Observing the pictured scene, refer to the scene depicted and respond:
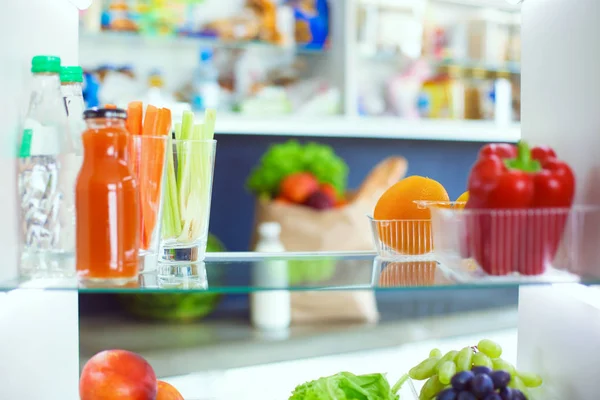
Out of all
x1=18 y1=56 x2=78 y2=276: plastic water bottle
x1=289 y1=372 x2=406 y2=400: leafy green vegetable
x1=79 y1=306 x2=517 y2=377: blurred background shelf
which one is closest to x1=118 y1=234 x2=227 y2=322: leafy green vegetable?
x1=79 y1=306 x2=517 y2=377: blurred background shelf

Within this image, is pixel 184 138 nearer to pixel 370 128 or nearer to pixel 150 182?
pixel 150 182

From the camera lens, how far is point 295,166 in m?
2.94

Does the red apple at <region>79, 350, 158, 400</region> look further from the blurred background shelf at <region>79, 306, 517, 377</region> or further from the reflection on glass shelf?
the reflection on glass shelf

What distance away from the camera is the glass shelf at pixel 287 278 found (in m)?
0.67

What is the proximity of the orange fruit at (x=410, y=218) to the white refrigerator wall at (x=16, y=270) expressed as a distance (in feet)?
1.47

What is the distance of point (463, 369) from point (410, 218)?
20 cm

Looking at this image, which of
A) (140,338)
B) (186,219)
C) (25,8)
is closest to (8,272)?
(186,219)

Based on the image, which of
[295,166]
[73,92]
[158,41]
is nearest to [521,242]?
[73,92]

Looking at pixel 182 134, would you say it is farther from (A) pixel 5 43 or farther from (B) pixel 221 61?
(B) pixel 221 61

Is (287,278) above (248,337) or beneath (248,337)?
above

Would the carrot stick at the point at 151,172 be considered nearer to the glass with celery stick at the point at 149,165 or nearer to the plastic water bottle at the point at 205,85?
the glass with celery stick at the point at 149,165

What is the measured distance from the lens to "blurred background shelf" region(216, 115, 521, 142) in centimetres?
299

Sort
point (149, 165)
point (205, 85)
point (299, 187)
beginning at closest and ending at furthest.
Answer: point (149, 165), point (299, 187), point (205, 85)

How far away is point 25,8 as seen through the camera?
80 centimetres
